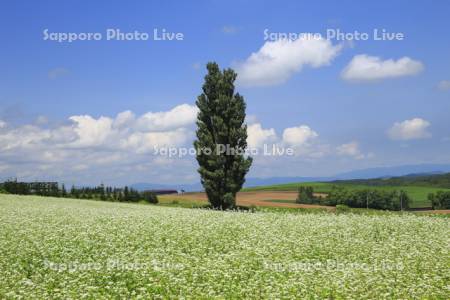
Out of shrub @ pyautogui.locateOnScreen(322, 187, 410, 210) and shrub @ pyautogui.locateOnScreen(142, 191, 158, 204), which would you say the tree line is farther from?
shrub @ pyautogui.locateOnScreen(322, 187, 410, 210)

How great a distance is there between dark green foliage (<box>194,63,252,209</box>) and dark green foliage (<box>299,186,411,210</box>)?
97.1ft

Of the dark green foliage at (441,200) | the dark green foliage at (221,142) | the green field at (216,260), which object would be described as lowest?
the dark green foliage at (441,200)

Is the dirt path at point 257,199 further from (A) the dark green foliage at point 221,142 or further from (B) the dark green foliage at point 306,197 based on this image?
(A) the dark green foliage at point 221,142

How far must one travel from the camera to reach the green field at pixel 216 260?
1358 cm

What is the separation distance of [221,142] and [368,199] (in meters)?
32.7

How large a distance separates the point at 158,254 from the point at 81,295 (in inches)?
197

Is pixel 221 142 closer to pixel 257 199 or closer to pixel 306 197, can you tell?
pixel 257 199

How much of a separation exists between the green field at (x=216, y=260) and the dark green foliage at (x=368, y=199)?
50.1 meters

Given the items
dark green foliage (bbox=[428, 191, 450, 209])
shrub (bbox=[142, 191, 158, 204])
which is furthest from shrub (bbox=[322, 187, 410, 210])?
shrub (bbox=[142, 191, 158, 204])

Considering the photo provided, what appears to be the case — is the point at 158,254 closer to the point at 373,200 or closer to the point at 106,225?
the point at 106,225

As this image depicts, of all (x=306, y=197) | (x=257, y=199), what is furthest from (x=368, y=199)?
(x=257, y=199)

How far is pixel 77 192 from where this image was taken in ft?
236

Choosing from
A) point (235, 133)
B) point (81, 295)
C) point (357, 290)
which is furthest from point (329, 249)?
point (235, 133)

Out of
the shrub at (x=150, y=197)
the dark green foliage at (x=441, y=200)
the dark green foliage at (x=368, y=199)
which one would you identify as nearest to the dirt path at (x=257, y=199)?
the shrub at (x=150, y=197)
